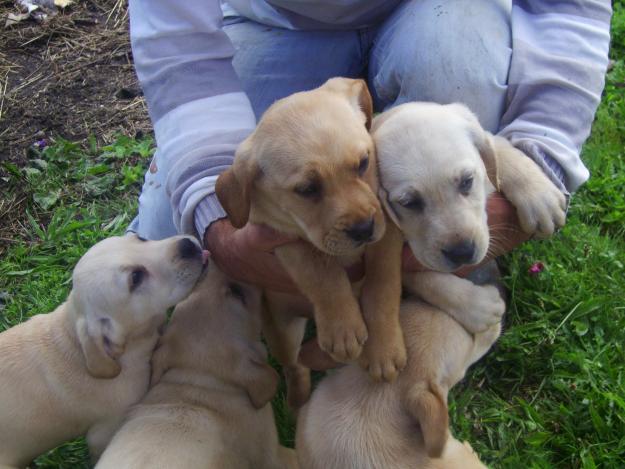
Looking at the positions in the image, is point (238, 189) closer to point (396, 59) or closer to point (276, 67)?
point (396, 59)

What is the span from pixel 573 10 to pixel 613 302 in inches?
54.9

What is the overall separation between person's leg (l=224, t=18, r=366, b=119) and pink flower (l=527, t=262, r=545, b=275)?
1.45 m

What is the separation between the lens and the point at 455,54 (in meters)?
3.39

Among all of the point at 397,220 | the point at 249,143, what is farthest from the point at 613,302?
the point at 249,143

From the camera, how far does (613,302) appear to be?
3.33 m

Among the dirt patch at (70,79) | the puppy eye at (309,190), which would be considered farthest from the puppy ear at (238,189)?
the dirt patch at (70,79)

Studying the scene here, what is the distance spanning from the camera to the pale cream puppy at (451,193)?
8.34ft

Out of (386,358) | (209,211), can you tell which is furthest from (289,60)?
(386,358)

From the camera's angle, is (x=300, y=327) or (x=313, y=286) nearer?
(x=313, y=286)

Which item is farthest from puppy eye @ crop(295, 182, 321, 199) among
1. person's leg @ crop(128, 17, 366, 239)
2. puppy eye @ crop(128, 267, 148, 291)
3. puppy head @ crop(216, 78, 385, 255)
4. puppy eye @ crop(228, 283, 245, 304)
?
A: person's leg @ crop(128, 17, 366, 239)

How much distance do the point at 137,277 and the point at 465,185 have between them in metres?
1.50

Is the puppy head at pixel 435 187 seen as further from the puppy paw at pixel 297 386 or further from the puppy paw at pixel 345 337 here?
the puppy paw at pixel 297 386

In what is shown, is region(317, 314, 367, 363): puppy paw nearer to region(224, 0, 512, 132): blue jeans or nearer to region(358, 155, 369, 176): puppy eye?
region(358, 155, 369, 176): puppy eye

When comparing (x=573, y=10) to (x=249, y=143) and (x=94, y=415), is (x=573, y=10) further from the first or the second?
(x=94, y=415)
